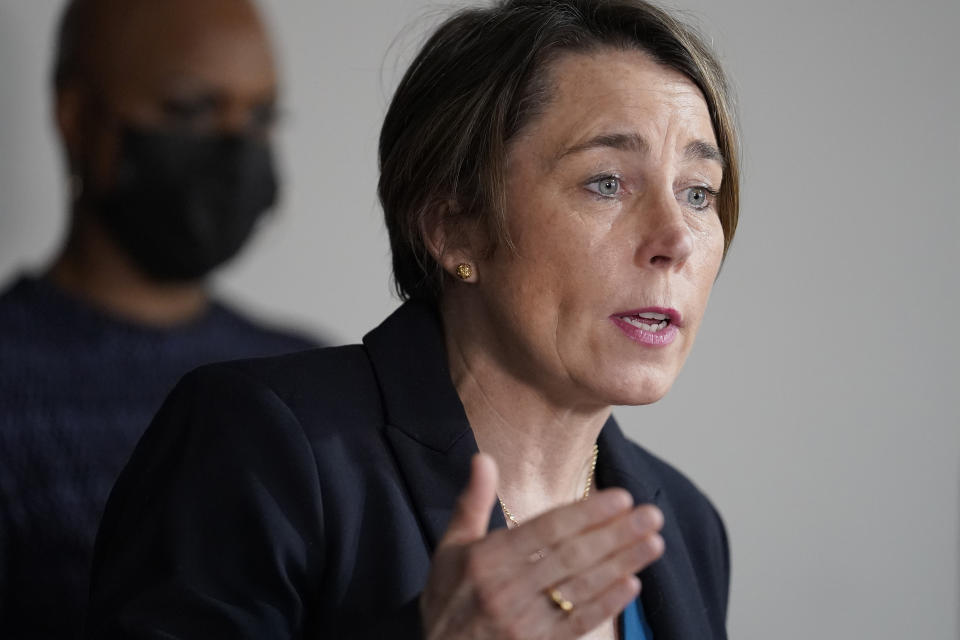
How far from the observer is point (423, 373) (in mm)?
1438

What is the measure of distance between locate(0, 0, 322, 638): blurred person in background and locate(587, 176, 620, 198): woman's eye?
1.10 m

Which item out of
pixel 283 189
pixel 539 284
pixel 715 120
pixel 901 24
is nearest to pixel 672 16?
pixel 715 120

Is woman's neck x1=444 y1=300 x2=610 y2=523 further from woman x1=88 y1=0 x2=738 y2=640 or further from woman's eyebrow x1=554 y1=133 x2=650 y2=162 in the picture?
woman's eyebrow x1=554 y1=133 x2=650 y2=162

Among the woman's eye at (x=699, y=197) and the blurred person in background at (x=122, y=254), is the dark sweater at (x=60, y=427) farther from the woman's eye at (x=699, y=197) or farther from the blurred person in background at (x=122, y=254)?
the woman's eye at (x=699, y=197)

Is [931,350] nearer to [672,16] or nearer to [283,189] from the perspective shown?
[283,189]

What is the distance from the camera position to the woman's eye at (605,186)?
55.2 inches

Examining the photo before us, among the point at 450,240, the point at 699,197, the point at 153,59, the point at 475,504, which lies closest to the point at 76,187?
the point at 153,59

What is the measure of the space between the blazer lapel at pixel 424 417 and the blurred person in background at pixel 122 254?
2.82 ft

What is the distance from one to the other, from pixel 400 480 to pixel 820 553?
203cm

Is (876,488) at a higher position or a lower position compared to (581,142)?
lower

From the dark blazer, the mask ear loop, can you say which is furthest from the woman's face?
the mask ear loop

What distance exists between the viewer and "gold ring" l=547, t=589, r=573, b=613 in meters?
1.00

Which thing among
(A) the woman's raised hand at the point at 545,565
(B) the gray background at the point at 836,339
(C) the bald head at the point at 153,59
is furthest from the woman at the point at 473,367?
(B) the gray background at the point at 836,339

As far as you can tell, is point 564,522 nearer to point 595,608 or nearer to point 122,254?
point 595,608
